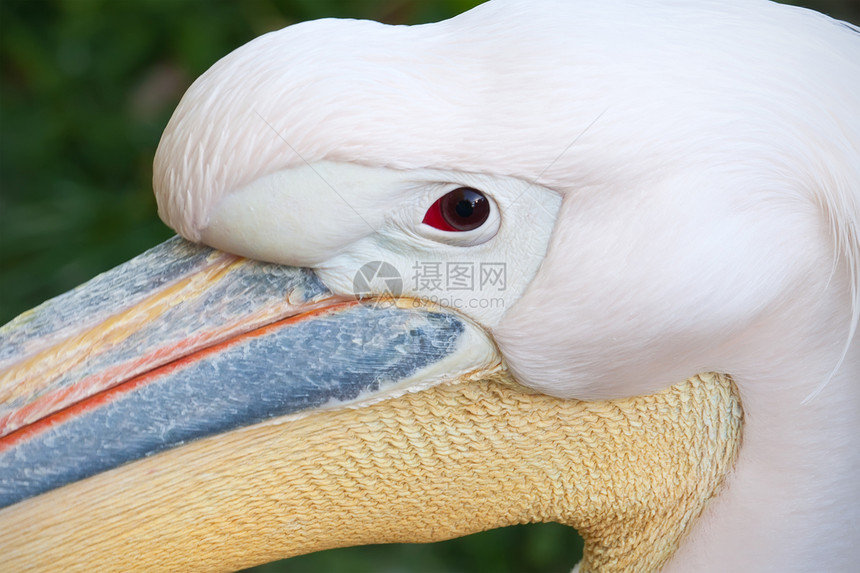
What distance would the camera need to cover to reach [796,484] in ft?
4.08

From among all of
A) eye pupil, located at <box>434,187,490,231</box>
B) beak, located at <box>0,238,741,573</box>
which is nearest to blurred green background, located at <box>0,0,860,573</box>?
beak, located at <box>0,238,741,573</box>

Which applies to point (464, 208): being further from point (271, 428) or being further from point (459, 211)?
point (271, 428)

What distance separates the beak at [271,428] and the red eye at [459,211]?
0.37 feet

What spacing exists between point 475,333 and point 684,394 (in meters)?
0.29

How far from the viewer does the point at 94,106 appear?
11.0 ft

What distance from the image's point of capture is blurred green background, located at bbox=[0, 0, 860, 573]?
10.1 ft

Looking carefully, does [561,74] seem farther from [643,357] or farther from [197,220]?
[197,220]

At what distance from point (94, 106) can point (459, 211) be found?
2.66 m

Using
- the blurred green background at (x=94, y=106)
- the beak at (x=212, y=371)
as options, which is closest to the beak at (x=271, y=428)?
the beak at (x=212, y=371)

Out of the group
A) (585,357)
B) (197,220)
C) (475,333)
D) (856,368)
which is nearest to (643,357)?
(585,357)
